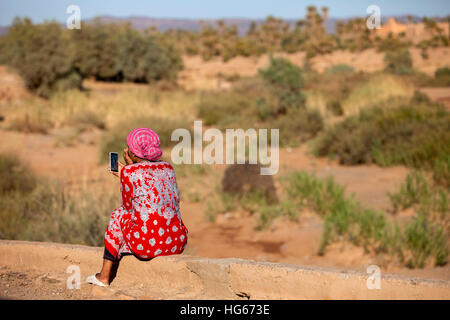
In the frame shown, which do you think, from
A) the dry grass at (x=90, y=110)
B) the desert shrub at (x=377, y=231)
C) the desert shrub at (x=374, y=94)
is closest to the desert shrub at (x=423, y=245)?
the desert shrub at (x=377, y=231)

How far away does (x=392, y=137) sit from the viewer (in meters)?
12.0

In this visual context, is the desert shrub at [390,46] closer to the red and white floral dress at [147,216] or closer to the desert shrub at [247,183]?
the desert shrub at [247,183]

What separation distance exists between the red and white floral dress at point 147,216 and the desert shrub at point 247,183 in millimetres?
4892

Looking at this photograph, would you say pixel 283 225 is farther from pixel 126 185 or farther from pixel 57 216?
pixel 126 185

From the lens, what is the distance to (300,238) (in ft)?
24.3

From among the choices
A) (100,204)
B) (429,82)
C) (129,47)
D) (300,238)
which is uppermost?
(129,47)

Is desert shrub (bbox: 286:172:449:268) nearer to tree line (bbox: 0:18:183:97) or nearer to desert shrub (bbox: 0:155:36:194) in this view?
desert shrub (bbox: 0:155:36:194)

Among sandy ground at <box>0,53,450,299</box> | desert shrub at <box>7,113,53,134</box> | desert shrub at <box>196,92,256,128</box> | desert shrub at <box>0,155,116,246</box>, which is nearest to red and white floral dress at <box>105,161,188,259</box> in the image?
sandy ground at <box>0,53,450,299</box>

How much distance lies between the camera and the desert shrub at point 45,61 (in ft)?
66.3

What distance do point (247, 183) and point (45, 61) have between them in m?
13.8

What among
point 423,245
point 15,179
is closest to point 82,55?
point 15,179
